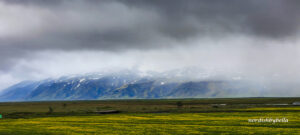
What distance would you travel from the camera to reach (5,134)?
49.4 m

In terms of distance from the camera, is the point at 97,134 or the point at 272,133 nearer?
the point at 272,133

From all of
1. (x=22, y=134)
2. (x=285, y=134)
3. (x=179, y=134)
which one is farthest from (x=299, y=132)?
(x=22, y=134)

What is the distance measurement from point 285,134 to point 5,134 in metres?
51.9

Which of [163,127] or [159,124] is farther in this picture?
[159,124]

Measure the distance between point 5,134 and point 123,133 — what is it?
24.0m

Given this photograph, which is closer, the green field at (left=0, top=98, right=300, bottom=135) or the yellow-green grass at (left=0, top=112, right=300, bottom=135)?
the yellow-green grass at (left=0, top=112, right=300, bottom=135)

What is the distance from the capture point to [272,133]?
41750 millimetres

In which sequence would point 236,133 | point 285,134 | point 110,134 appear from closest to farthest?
point 285,134 → point 236,133 → point 110,134

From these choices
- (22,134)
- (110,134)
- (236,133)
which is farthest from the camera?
(22,134)

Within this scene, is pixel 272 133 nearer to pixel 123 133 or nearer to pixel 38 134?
pixel 123 133

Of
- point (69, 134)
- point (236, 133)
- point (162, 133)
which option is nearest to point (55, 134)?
point (69, 134)

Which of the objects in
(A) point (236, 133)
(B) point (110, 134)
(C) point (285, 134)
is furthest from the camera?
Result: (B) point (110, 134)

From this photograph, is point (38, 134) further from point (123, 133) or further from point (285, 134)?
point (285, 134)

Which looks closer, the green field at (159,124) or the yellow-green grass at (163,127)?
the yellow-green grass at (163,127)
